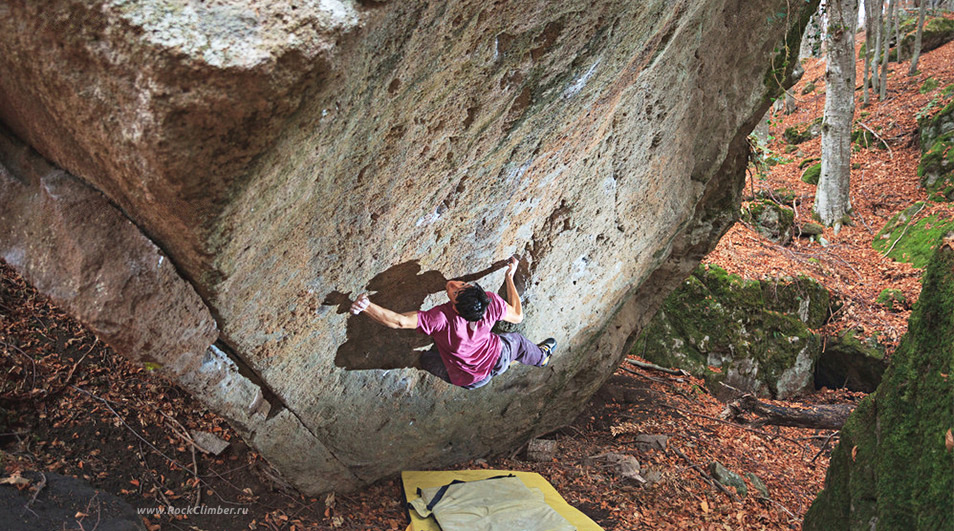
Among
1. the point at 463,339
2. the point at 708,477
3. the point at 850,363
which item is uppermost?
the point at 463,339

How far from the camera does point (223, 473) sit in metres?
4.81

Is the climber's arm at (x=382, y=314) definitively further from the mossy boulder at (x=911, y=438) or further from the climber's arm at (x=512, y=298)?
the mossy boulder at (x=911, y=438)

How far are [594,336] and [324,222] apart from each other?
12.4 ft

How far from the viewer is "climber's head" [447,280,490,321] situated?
428 centimetres

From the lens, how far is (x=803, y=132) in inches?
733

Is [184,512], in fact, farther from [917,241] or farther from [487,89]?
[917,241]

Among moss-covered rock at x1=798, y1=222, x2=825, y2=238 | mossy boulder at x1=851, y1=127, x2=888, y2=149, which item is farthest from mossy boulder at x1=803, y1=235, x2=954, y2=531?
mossy boulder at x1=851, y1=127, x2=888, y2=149

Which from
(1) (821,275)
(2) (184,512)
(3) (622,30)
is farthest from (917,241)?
(2) (184,512)

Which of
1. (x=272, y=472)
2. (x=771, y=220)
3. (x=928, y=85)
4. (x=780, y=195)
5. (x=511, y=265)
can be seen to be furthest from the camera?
(x=928, y=85)

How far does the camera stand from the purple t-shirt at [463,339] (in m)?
4.32

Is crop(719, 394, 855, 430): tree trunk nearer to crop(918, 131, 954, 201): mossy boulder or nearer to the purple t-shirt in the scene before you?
the purple t-shirt

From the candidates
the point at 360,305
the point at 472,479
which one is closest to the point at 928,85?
the point at 472,479

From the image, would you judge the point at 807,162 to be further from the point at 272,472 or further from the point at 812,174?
the point at 272,472

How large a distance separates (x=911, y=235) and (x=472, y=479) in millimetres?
10919
